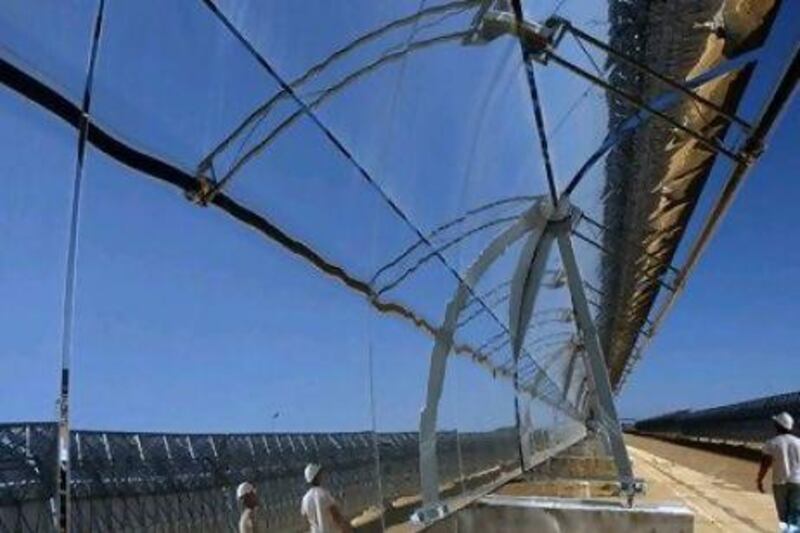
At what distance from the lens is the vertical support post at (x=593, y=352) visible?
1141cm

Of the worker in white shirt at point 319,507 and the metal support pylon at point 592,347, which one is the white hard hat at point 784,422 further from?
the worker in white shirt at point 319,507

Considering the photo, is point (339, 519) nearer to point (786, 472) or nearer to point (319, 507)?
point (319, 507)

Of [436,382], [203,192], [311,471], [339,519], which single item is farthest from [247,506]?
[436,382]

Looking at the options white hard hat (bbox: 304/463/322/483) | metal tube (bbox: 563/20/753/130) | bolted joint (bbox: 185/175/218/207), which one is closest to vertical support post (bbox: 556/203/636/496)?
metal tube (bbox: 563/20/753/130)

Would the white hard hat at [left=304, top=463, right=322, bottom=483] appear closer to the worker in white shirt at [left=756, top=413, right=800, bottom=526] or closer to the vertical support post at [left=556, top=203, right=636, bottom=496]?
the worker in white shirt at [left=756, top=413, right=800, bottom=526]

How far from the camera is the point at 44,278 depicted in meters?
2.00

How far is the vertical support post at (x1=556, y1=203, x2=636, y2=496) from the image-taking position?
11406 millimetres

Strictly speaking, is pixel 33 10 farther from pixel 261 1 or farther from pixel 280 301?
pixel 280 301

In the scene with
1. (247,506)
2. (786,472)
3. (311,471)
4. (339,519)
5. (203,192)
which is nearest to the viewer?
(203,192)

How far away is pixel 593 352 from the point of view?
12461mm

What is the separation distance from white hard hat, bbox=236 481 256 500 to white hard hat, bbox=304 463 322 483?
686 mm

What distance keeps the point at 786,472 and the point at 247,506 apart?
7.78 metres

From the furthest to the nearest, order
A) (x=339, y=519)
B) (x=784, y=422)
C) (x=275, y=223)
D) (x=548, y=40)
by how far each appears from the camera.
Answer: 1. (x=784, y=422)
2. (x=548, y=40)
3. (x=339, y=519)
4. (x=275, y=223)

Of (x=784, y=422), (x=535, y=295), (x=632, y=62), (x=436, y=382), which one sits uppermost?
(x=632, y=62)
